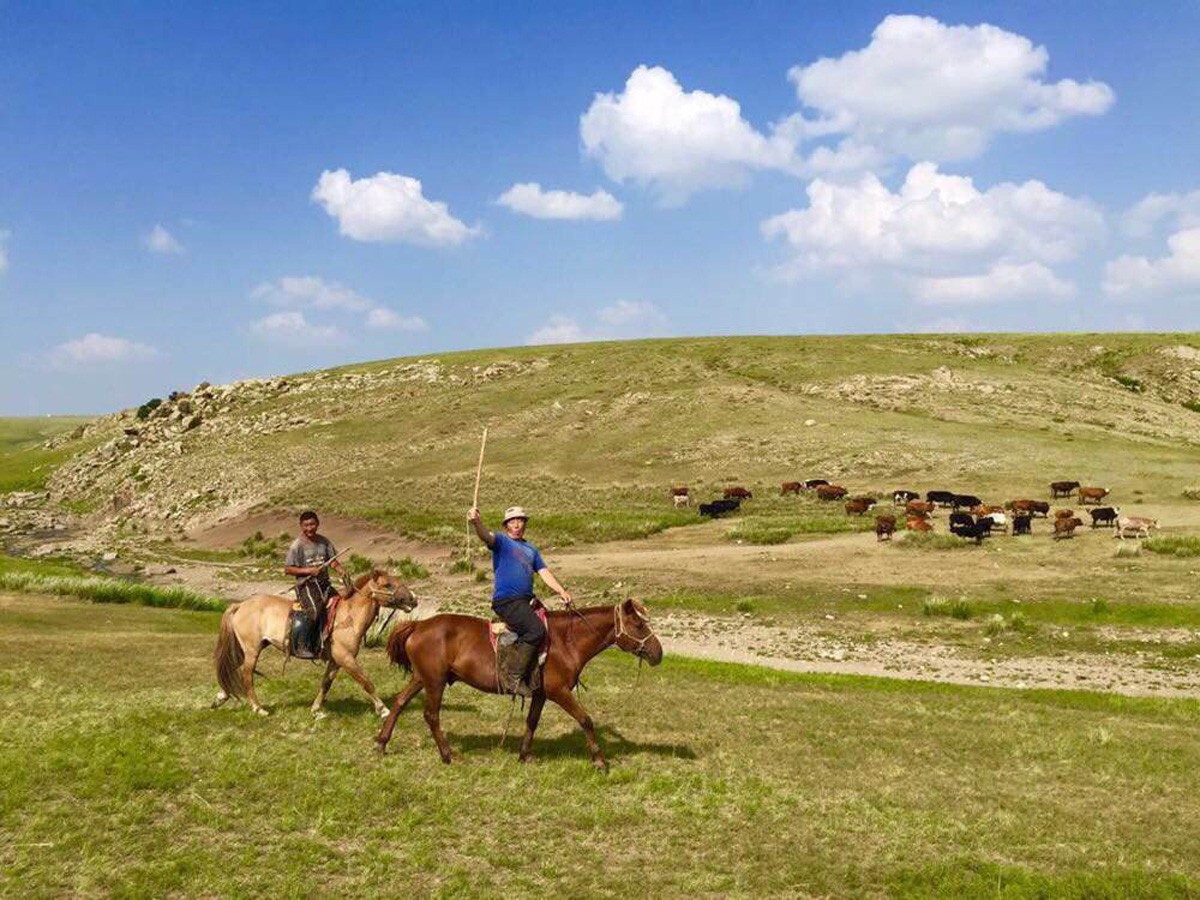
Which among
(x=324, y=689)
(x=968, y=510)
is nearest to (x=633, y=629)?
(x=324, y=689)

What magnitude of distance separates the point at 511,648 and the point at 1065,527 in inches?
1474


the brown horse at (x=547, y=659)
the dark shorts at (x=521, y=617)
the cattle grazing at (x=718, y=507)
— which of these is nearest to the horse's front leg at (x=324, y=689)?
the brown horse at (x=547, y=659)

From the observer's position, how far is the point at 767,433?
7400 centimetres

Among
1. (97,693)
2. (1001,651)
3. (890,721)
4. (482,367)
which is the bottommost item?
(1001,651)

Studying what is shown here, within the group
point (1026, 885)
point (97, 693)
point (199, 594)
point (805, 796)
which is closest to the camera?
point (1026, 885)

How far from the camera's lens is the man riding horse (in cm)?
1433

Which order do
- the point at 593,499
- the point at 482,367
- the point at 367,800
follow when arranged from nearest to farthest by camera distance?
the point at 367,800 → the point at 593,499 → the point at 482,367

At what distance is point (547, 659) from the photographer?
1195 cm

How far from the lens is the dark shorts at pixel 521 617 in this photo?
11633 millimetres

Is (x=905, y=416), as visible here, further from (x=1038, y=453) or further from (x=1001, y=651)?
(x=1001, y=651)

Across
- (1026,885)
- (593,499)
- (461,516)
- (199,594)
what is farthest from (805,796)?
(593,499)

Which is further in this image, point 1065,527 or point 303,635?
point 1065,527

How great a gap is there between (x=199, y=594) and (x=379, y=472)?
131 ft

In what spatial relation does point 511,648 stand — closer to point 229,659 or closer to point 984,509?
point 229,659
